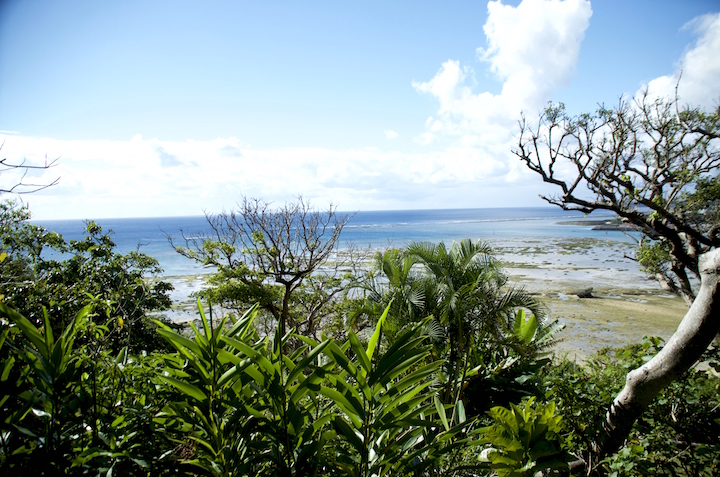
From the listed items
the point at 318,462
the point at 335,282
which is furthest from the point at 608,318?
the point at 318,462

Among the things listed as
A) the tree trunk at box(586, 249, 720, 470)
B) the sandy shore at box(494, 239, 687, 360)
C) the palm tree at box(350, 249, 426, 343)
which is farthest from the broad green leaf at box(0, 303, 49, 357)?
the sandy shore at box(494, 239, 687, 360)

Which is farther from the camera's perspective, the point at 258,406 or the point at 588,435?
the point at 588,435

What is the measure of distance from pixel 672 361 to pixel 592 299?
2183 cm

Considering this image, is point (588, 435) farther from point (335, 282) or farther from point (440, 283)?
point (335, 282)

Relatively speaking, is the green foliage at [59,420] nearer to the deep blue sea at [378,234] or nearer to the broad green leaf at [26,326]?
the broad green leaf at [26,326]

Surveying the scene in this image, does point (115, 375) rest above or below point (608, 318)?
above

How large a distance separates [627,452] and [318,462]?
1760 millimetres

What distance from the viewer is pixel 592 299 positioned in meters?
21.2

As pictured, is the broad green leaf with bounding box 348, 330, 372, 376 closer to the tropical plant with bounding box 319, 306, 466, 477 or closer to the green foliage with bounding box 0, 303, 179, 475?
the tropical plant with bounding box 319, 306, 466, 477

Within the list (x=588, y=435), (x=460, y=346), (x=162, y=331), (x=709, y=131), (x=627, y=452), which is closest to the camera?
(x=162, y=331)

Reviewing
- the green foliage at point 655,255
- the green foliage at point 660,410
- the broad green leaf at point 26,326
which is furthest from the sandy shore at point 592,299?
the broad green leaf at point 26,326

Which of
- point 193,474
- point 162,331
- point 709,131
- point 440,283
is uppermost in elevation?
point 709,131

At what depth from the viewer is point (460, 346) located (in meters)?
5.61

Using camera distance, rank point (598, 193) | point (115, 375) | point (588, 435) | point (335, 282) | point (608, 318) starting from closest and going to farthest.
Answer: point (115, 375)
point (588, 435)
point (598, 193)
point (335, 282)
point (608, 318)
